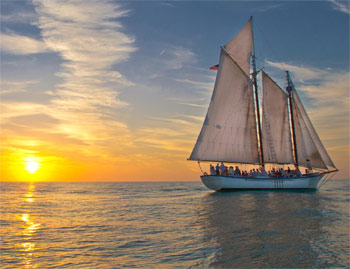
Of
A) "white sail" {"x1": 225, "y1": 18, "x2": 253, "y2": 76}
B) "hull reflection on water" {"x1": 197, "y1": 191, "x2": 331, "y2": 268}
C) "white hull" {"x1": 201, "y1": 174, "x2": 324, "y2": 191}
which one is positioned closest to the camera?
"hull reflection on water" {"x1": 197, "y1": 191, "x2": 331, "y2": 268}

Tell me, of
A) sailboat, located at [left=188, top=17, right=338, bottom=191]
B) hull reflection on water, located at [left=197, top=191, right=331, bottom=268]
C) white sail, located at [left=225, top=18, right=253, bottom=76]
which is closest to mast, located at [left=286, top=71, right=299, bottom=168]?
sailboat, located at [left=188, top=17, right=338, bottom=191]

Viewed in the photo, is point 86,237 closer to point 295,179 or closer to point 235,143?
point 235,143

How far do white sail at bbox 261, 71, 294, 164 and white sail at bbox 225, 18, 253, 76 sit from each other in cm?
415

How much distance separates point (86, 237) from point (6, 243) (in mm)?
4153

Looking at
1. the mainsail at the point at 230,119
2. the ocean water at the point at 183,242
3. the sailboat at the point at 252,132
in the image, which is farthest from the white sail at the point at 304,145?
the ocean water at the point at 183,242

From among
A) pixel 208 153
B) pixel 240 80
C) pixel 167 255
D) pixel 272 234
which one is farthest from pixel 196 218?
pixel 240 80

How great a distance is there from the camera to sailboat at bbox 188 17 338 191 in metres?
50.3

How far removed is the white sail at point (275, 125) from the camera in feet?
189

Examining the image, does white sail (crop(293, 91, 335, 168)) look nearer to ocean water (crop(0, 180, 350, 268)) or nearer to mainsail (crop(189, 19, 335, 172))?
mainsail (crop(189, 19, 335, 172))

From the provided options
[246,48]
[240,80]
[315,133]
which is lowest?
[315,133]

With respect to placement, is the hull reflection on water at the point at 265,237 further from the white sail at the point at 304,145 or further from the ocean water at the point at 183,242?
the white sail at the point at 304,145

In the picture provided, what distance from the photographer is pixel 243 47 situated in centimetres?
5872

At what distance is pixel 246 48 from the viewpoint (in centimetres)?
5953

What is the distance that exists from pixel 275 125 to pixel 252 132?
691 centimetres
